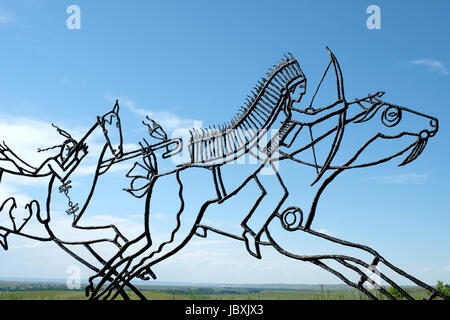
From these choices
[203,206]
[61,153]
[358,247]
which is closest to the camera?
[358,247]

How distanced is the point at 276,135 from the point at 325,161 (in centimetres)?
42

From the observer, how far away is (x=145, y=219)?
3.89 m

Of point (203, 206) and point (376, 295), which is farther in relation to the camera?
point (203, 206)
